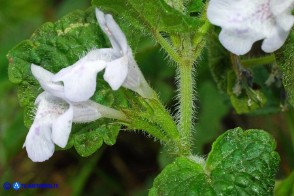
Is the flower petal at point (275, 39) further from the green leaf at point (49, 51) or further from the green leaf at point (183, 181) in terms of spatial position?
the green leaf at point (49, 51)

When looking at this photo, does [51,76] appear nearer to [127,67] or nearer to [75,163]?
[127,67]

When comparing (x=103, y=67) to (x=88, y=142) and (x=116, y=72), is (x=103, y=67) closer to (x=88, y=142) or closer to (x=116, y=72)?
(x=116, y=72)

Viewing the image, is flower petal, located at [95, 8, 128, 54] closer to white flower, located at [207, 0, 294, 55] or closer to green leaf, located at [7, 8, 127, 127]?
white flower, located at [207, 0, 294, 55]

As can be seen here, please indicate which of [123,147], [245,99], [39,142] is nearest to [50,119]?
[39,142]

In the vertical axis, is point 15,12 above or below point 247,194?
below

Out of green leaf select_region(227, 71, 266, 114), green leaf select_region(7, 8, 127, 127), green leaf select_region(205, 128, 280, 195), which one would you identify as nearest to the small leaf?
green leaf select_region(7, 8, 127, 127)

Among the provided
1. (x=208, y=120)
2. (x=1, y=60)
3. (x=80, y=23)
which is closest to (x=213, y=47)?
(x=80, y=23)

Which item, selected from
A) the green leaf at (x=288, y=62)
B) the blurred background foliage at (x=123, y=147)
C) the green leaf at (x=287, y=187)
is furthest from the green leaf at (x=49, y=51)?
the blurred background foliage at (x=123, y=147)
